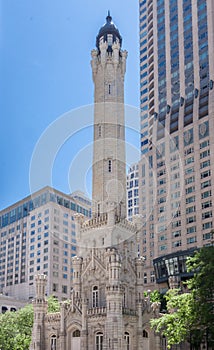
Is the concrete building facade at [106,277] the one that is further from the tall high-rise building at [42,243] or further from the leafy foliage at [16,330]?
the tall high-rise building at [42,243]

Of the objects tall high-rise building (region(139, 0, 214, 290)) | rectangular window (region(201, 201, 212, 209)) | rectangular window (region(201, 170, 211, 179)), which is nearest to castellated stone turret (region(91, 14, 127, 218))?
rectangular window (region(201, 201, 212, 209))

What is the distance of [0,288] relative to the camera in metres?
158

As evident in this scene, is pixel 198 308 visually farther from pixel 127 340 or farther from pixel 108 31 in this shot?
pixel 108 31

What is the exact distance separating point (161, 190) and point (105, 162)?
2206 inches

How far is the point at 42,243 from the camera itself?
14575 cm

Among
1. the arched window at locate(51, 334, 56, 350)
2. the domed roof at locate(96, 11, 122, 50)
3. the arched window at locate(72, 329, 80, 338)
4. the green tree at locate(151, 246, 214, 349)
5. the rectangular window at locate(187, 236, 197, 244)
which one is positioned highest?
the domed roof at locate(96, 11, 122, 50)

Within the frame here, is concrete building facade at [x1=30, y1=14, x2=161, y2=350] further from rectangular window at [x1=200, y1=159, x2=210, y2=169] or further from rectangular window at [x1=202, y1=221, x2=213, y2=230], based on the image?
rectangular window at [x1=200, y1=159, x2=210, y2=169]

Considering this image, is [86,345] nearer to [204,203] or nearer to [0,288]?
[204,203]

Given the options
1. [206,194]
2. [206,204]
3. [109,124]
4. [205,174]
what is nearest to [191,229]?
[206,204]

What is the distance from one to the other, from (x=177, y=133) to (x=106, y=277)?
69.5m

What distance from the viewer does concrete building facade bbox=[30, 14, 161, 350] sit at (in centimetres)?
6069

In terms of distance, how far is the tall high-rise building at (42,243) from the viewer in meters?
142

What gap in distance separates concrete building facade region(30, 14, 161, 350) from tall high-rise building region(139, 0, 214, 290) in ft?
146

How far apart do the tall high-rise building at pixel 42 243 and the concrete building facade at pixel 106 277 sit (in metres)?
71.1
